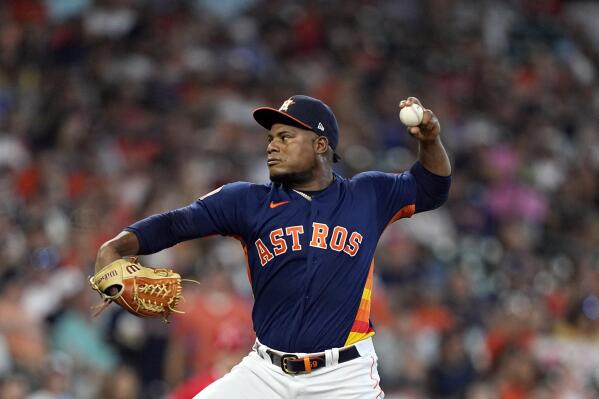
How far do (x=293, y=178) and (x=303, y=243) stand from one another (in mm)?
339

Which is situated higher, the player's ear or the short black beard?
the player's ear

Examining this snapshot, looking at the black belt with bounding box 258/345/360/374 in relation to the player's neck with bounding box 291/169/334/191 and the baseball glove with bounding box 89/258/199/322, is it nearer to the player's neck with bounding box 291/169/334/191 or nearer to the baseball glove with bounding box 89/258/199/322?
the baseball glove with bounding box 89/258/199/322

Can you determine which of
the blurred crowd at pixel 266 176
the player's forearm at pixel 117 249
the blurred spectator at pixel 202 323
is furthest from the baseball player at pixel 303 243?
the blurred spectator at pixel 202 323

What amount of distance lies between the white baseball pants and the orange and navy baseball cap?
1.05 metres

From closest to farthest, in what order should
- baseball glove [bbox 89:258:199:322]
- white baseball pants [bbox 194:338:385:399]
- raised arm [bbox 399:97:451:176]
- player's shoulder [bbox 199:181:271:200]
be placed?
baseball glove [bbox 89:258:199:322], white baseball pants [bbox 194:338:385:399], raised arm [bbox 399:97:451:176], player's shoulder [bbox 199:181:271:200]

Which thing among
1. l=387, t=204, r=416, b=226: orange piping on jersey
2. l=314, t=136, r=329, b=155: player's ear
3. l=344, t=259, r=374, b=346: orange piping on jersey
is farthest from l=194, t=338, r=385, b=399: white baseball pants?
l=314, t=136, r=329, b=155: player's ear

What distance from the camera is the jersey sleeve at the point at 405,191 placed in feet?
17.9

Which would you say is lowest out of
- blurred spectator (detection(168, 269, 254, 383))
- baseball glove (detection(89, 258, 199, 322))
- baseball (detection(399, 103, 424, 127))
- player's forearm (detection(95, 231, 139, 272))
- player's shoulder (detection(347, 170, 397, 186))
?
blurred spectator (detection(168, 269, 254, 383))

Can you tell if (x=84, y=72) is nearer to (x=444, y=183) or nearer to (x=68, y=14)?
(x=68, y=14)

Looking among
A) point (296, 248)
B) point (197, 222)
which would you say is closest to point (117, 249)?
point (197, 222)

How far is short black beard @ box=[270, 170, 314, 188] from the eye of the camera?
210 inches

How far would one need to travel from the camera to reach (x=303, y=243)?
521 centimetres

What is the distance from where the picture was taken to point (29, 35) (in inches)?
467

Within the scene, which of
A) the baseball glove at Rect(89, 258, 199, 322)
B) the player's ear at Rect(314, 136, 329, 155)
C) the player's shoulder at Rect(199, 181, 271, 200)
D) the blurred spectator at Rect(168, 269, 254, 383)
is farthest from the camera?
the blurred spectator at Rect(168, 269, 254, 383)
